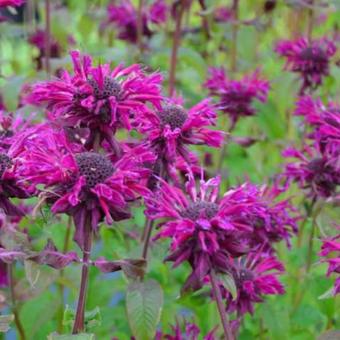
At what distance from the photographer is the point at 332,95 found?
2.40m

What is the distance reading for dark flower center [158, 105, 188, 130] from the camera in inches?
45.2

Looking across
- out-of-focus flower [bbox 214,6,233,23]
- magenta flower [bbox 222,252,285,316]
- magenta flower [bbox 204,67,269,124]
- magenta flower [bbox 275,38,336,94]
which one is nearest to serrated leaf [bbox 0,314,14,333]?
magenta flower [bbox 222,252,285,316]

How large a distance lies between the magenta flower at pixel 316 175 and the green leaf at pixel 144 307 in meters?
0.41

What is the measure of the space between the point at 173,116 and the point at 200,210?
0.16m

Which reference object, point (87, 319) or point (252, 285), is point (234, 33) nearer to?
point (252, 285)

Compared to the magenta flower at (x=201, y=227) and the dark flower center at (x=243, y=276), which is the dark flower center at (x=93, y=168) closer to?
the magenta flower at (x=201, y=227)

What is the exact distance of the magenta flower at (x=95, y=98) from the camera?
3.43ft

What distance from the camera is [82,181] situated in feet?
3.24

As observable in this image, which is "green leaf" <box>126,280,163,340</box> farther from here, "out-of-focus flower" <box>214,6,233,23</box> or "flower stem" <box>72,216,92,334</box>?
"out-of-focus flower" <box>214,6,233,23</box>

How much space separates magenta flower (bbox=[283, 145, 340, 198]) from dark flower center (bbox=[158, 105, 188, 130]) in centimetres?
35

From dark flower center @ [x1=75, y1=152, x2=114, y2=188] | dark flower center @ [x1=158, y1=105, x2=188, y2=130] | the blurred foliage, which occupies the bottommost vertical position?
the blurred foliage

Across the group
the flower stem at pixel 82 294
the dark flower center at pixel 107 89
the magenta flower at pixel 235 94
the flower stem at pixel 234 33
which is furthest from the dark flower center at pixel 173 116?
the flower stem at pixel 234 33

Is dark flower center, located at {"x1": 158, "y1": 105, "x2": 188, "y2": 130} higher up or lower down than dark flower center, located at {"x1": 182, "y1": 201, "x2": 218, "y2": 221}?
higher up

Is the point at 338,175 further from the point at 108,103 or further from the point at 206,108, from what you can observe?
the point at 108,103
